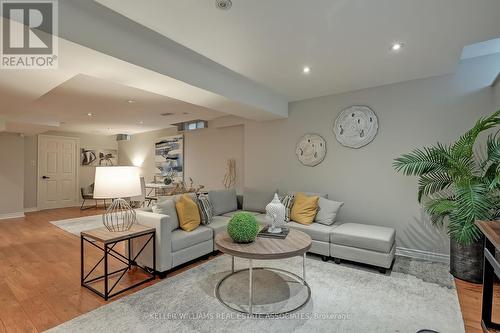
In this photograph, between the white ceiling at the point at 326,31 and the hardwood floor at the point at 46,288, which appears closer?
the white ceiling at the point at 326,31

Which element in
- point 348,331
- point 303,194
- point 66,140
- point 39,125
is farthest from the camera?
point 66,140

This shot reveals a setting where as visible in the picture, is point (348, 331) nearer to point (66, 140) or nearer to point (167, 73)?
point (167, 73)

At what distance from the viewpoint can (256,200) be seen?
455cm

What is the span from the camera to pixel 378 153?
3764 millimetres

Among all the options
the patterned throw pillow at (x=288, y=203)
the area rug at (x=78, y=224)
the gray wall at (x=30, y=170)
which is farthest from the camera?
the gray wall at (x=30, y=170)

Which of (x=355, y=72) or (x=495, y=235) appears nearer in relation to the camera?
(x=495, y=235)

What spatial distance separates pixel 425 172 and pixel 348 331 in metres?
2.09

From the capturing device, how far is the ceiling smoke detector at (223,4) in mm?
1854

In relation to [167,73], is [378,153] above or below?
below

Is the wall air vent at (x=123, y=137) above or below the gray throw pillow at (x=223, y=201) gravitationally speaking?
above

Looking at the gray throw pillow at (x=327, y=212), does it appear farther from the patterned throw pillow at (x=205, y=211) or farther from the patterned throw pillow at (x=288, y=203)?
the patterned throw pillow at (x=205, y=211)

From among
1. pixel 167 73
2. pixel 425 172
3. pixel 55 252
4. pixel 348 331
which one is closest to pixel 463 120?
pixel 425 172

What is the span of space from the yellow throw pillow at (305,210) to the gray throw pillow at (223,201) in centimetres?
125

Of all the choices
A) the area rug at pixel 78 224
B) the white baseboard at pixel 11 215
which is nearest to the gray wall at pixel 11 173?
the white baseboard at pixel 11 215
